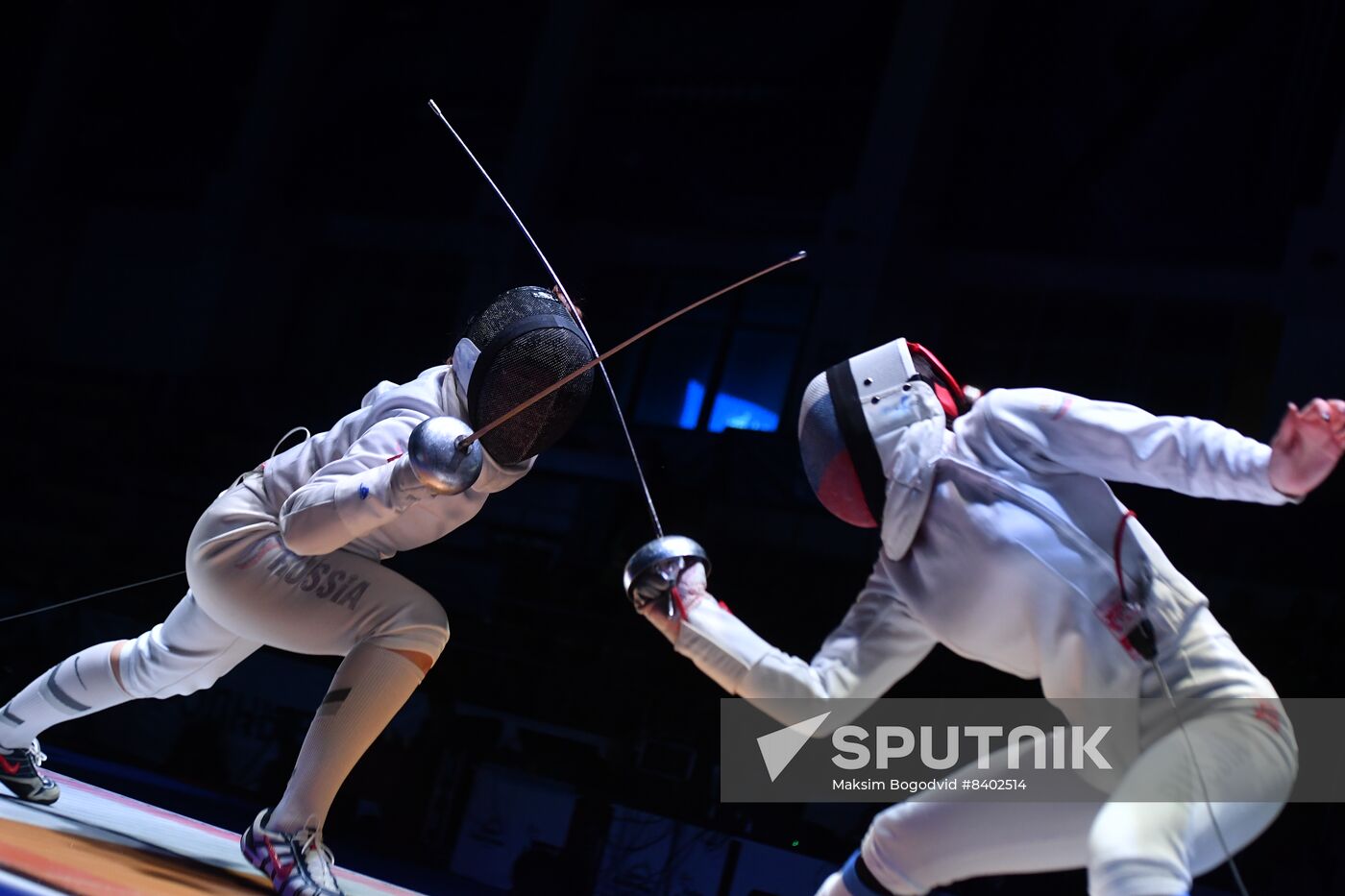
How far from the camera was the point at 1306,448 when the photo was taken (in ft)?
4.69

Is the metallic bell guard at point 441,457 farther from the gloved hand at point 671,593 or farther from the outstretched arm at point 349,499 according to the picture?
the gloved hand at point 671,593

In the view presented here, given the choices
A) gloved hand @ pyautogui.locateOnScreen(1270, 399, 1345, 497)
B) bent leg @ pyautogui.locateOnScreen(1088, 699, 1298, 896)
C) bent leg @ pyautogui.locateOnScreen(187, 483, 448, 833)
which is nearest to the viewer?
bent leg @ pyautogui.locateOnScreen(1088, 699, 1298, 896)

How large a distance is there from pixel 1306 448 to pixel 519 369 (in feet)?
4.11

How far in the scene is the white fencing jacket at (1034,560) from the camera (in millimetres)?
1534

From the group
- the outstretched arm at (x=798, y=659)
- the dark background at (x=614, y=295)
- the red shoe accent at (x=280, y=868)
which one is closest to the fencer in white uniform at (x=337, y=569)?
the red shoe accent at (x=280, y=868)

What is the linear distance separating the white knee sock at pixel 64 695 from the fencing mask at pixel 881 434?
145 cm

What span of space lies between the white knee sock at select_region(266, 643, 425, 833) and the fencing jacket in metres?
0.22

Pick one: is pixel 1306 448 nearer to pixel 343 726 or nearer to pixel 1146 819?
pixel 1146 819

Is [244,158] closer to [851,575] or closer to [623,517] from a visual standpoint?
[623,517]

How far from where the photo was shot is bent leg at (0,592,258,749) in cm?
222

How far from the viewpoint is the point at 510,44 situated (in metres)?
10.1

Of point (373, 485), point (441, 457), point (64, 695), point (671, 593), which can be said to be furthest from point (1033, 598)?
point (64, 695)

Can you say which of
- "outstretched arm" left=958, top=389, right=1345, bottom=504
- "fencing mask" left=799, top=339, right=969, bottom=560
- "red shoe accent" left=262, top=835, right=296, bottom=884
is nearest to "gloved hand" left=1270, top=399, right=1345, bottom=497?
"outstretched arm" left=958, top=389, right=1345, bottom=504

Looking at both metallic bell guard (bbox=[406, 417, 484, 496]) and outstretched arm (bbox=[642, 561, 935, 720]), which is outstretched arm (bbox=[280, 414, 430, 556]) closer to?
metallic bell guard (bbox=[406, 417, 484, 496])
